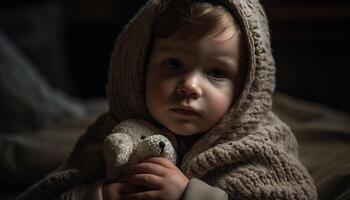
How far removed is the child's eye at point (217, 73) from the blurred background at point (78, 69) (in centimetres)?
35

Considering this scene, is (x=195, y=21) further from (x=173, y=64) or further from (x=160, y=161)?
(x=160, y=161)

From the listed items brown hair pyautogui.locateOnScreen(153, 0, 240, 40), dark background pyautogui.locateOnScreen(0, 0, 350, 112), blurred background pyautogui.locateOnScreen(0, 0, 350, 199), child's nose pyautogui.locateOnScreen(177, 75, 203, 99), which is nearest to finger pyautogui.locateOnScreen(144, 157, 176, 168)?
child's nose pyautogui.locateOnScreen(177, 75, 203, 99)

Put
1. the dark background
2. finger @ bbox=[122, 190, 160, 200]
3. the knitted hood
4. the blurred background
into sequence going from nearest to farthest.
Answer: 1. finger @ bbox=[122, 190, 160, 200]
2. the knitted hood
3. the blurred background
4. the dark background

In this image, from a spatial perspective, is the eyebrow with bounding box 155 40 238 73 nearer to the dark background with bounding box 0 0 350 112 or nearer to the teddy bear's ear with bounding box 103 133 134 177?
the teddy bear's ear with bounding box 103 133 134 177

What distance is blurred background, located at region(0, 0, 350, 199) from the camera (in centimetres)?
158

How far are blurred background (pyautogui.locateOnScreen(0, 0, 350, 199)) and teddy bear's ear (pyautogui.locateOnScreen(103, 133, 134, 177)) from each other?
1.51ft

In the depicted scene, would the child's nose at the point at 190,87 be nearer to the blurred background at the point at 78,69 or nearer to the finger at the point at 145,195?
the finger at the point at 145,195

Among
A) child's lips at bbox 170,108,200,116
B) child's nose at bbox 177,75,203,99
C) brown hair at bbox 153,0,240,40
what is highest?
brown hair at bbox 153,0,240,40

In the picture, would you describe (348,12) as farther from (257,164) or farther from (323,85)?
(257,164)

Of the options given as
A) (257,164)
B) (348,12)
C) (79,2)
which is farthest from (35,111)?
(348,12)

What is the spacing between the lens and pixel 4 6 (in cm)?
229

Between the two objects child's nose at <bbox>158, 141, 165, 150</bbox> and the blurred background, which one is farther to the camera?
the blurred background

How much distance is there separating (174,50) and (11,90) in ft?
2.95

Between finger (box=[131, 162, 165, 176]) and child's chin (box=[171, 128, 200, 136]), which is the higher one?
child's chin (box=[171, 128, 200, 136])
